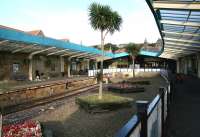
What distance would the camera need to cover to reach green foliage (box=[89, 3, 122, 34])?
53.8ft

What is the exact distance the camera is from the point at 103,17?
53.8ft

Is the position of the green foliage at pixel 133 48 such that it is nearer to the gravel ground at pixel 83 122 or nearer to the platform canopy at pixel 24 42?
the platform canopy at pixel 24 42

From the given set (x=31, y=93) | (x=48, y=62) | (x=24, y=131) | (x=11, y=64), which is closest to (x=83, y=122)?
(x=24, y=131)

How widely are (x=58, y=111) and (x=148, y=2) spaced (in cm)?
754

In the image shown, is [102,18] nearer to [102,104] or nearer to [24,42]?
[102,104]

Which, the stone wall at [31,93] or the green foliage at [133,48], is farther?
the green foliage at [133,48]

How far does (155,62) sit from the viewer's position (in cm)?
6406

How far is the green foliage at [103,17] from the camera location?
53.8 ft

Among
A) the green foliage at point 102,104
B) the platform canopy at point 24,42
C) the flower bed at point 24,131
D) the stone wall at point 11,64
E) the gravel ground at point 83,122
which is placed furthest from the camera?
the stone wall at point 11,64

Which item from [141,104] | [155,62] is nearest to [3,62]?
[141,104]

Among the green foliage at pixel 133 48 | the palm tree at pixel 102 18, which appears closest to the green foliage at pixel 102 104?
the palm tree at pixel 102 18

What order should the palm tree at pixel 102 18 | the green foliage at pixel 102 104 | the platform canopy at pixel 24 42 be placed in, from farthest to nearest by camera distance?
the platform canopy at pixel 24 42 < the palm tree at pixel 102 18 < the green foliage at pixel 102 104

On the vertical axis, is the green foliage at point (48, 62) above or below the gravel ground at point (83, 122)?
above

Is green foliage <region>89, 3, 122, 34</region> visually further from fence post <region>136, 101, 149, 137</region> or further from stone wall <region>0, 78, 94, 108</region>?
fence post <region>136, 101, 149, 137</region>
